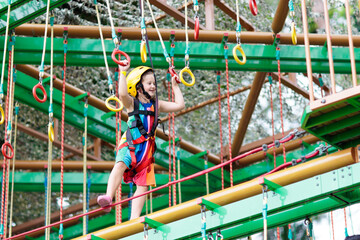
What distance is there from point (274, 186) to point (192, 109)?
455cm

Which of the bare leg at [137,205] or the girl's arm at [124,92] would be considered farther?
the bare leg at [137,205]

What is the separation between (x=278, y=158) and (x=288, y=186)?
391 centimetres

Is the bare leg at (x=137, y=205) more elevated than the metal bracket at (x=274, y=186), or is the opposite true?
the bare leg at (x=137, y=205)

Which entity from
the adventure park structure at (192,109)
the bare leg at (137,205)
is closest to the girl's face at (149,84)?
the adventure park structure at (192,109)

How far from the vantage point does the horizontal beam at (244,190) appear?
6.22 metres

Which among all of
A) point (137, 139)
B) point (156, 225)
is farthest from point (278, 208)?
point (137, 139)

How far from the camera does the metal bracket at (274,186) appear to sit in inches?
252

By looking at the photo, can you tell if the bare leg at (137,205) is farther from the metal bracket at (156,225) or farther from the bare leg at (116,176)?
the metal bracket at (156,225)

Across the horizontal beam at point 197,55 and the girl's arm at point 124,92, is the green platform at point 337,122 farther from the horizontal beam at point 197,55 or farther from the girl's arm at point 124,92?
the horizontal beam at point 197,55

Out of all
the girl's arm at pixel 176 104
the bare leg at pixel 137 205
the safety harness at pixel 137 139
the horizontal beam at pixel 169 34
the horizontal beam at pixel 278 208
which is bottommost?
the horizontal beam at pixel 278 208

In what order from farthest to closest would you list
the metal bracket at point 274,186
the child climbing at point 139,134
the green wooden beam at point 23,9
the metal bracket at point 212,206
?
the green wooden beam at point 23,9
the child climbing at point 139,134
the metal bracket at point 212,206
the metal bracket at point 274,186

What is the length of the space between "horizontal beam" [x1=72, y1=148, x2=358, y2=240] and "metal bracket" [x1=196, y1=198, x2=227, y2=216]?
0.03 meters

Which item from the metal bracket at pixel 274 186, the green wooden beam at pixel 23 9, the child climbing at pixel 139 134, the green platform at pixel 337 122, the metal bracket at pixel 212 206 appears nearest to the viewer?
the green platform at pixel 337 122

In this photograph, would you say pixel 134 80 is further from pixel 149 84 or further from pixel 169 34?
pixel 169 34
